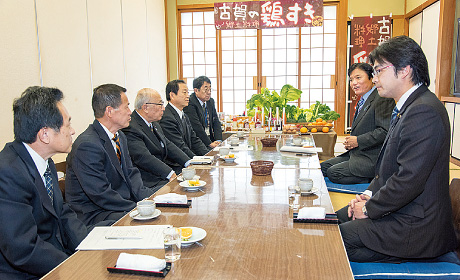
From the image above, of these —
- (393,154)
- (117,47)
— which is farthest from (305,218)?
(117,47)

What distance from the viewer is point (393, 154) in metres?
1.80

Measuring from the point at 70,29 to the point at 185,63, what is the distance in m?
3.98

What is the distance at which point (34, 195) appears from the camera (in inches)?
61.0

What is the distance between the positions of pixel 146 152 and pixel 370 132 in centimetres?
197

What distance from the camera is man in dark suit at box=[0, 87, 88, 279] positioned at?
1.42 m

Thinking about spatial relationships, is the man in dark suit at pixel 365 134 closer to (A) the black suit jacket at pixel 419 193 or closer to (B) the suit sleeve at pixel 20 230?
(A) the black suit jacket at pixel 419 193

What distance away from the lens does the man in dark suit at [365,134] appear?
3305 mm

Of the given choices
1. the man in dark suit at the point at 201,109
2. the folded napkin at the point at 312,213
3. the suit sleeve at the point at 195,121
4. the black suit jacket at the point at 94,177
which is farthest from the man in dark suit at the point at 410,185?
the suit sleeve at the point at 195,121

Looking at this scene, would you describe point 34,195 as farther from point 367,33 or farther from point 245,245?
point 367,33

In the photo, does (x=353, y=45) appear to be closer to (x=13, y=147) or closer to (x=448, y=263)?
(x=448, y=263)

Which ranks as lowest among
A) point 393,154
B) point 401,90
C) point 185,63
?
point 393,154

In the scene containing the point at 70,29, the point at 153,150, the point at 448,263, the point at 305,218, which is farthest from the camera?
the point at 70,29

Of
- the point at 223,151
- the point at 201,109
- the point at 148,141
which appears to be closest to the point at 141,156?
the point at 148,141

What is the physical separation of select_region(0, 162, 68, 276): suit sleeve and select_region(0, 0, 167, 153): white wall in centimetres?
239
